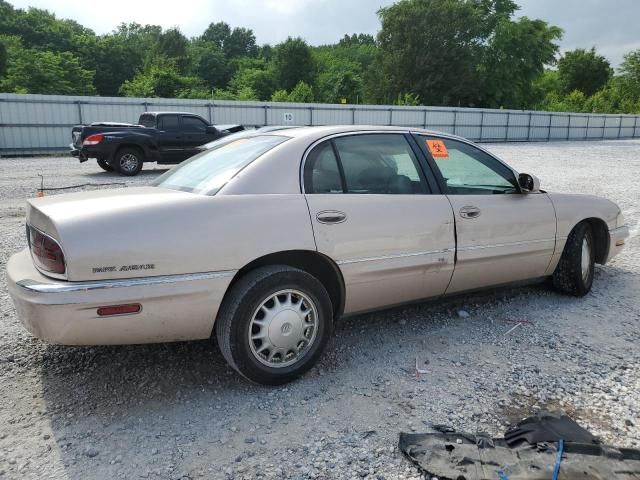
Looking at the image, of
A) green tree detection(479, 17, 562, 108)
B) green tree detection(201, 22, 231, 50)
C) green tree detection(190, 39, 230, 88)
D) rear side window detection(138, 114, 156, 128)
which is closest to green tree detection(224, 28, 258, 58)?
green tree detection(201, 22, 231, 50)

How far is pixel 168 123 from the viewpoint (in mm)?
14336

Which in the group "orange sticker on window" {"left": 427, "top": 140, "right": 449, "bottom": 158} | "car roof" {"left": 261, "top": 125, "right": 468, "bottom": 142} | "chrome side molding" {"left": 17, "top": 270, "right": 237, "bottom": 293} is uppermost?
"car roof" {"left": 261, "top": 125, "right": 468, "bottom": 142}

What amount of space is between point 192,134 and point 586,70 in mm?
81028

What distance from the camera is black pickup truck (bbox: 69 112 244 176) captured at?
13.0m

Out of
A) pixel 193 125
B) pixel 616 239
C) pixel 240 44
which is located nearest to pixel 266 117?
pixel 193 125

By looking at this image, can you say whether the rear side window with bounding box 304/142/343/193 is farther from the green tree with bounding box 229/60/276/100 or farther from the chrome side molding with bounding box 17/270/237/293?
the green tree with bounding box 229/60/276/100

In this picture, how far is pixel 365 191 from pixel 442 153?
0.87 metres

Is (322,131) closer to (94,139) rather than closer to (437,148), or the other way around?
(437,148)

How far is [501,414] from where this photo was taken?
279cm

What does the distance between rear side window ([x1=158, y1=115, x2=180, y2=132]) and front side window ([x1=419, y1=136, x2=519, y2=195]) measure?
11709 millimetres

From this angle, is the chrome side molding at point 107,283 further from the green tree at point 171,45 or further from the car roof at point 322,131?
the green tree at point 171,45

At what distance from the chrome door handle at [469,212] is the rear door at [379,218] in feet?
0.41

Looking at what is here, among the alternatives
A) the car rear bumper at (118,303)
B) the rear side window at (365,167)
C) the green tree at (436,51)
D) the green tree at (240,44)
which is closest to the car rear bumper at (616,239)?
the rear side window at (365,167)

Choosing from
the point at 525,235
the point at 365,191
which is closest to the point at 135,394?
the point at 365,191
